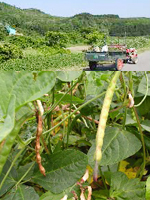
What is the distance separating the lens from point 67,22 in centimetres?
159

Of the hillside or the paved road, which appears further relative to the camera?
the hillside

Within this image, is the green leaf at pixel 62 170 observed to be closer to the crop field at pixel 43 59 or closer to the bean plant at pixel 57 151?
the bean plant at pixel 57 151

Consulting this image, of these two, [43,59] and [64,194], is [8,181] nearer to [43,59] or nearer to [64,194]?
[64,194]

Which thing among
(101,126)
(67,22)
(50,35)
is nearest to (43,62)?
(50,35)

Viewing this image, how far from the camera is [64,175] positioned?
1.04 ft

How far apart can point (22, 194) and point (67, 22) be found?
1.37 m

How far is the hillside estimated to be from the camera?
4.72 feet

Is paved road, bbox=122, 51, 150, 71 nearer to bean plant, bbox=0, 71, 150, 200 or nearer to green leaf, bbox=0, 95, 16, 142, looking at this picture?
bean plant, bbox=0, 71, 150, 200

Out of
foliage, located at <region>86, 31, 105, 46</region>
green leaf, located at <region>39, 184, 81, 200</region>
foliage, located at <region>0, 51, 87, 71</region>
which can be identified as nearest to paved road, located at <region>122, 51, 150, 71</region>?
foliage, located at <region>86, 31, 105, 46</region>

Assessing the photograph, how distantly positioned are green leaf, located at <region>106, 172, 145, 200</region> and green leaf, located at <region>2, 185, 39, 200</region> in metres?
0.11

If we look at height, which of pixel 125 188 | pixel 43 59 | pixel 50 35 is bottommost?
pixel 125 188

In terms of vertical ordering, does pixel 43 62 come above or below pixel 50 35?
below

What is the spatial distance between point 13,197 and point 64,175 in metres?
0.06

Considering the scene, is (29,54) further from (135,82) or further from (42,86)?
(42,86)
